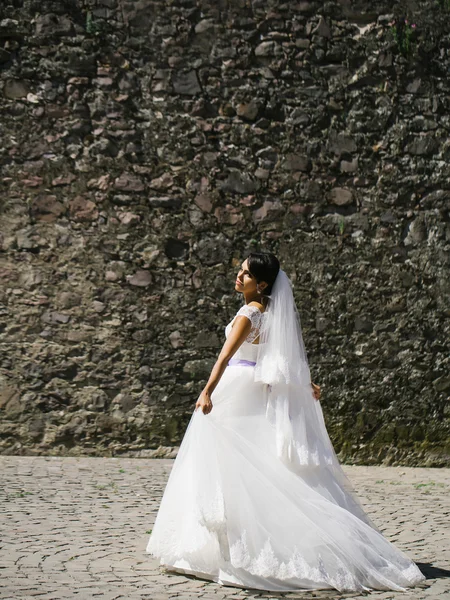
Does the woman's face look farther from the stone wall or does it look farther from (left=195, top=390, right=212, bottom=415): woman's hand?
the stone wall

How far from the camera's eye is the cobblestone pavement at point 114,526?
378 centimetres

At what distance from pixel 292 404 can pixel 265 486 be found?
0.46 m

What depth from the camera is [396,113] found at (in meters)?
7.96

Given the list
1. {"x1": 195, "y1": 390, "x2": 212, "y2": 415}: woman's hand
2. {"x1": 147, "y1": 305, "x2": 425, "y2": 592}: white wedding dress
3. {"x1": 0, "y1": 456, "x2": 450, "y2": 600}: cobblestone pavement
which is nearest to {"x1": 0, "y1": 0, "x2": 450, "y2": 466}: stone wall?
{"x1": 0, "y1": 456, "x2": 450, "y2": 600}: cobblestone pavement

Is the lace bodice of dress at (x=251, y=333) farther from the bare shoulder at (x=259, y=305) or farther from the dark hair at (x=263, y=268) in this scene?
the dark hair at (x=263, y=268)

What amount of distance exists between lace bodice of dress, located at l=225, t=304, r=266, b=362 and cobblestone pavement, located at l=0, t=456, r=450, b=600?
107cm

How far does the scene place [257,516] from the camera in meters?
3.95

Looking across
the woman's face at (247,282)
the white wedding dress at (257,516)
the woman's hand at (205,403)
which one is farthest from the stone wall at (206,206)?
the woman's hand at (205,403)

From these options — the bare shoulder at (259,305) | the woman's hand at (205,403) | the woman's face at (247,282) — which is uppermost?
the woman's face at (247,282)

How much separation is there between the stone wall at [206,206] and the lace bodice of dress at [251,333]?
10.9 feet

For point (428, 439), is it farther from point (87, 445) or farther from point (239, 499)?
point (239, 499)

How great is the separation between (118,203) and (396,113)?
2609 millimetres

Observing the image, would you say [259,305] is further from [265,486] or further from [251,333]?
[265,486]

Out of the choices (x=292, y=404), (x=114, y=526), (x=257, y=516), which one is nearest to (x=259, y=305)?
(x=292, y=404)
